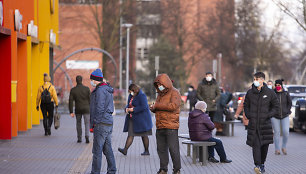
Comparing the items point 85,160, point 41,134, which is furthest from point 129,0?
point 85,160

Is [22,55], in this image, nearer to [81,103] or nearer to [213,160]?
[81,103]

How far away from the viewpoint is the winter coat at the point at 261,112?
11570mm

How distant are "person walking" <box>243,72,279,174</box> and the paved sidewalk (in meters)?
0.43

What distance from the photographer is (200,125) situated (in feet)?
41.9

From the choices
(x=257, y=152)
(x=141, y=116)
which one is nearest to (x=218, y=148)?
(x=257, y=152)

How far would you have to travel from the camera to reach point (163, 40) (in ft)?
227

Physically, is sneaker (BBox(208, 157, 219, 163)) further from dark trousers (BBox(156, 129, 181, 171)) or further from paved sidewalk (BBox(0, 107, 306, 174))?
dark trousers (BBox(156, 129, 181, 171))

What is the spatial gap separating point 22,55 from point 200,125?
10.1 m

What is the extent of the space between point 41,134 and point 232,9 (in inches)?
2063

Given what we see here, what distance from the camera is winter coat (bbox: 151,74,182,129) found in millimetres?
10945

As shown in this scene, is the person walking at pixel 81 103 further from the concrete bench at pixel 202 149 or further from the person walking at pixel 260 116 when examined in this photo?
the person walking at pixel 260 116

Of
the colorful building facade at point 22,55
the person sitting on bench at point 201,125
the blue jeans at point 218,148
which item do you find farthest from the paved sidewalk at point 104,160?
the colorful building facade at point 22,55

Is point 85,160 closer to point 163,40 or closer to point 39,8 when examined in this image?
point 39,8

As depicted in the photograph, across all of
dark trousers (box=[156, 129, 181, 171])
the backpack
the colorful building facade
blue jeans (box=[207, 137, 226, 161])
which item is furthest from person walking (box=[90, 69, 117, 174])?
the backpack
